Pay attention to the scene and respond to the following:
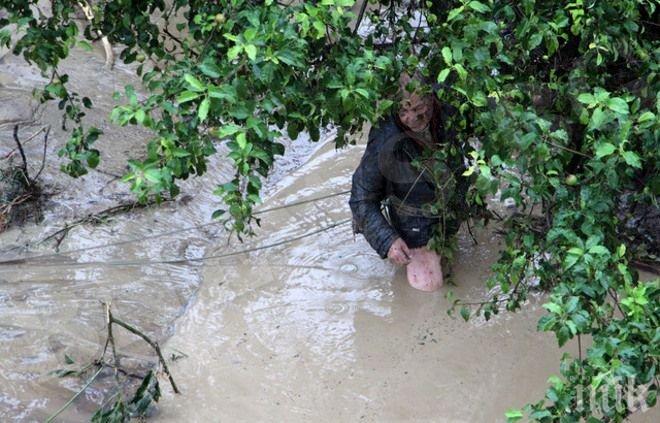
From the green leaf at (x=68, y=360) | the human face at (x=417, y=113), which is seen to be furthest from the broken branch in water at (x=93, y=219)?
the human face at (x=417, y=113)

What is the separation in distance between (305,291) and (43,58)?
1839 mm

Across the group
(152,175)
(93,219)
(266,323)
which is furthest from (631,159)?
(93,219)

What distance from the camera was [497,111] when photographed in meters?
2.82

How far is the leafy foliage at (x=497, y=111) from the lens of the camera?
8.04ft

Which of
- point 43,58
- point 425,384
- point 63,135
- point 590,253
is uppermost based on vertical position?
point 43,58

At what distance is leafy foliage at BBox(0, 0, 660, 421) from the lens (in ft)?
8.04

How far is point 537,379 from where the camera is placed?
3861 mm

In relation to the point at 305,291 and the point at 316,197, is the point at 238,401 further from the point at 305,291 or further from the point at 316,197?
the point at 316,197

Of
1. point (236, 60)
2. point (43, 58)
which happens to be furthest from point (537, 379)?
point (43, 58)

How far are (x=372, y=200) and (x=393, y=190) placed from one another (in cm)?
12

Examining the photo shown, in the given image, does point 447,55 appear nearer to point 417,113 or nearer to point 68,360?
point 417,113

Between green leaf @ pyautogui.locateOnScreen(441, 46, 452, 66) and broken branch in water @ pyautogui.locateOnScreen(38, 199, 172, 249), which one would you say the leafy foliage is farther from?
broken branch in water @ pyautogui.locateOnScreen(38, 199, 172, 249)

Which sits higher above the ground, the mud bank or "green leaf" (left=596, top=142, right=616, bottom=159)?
"green leaf" (left=596, top=142, right=616, bottom=159)

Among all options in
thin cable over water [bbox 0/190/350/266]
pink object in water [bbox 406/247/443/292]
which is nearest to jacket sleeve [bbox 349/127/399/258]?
pink object in water [bbox 406/247/443/292]
